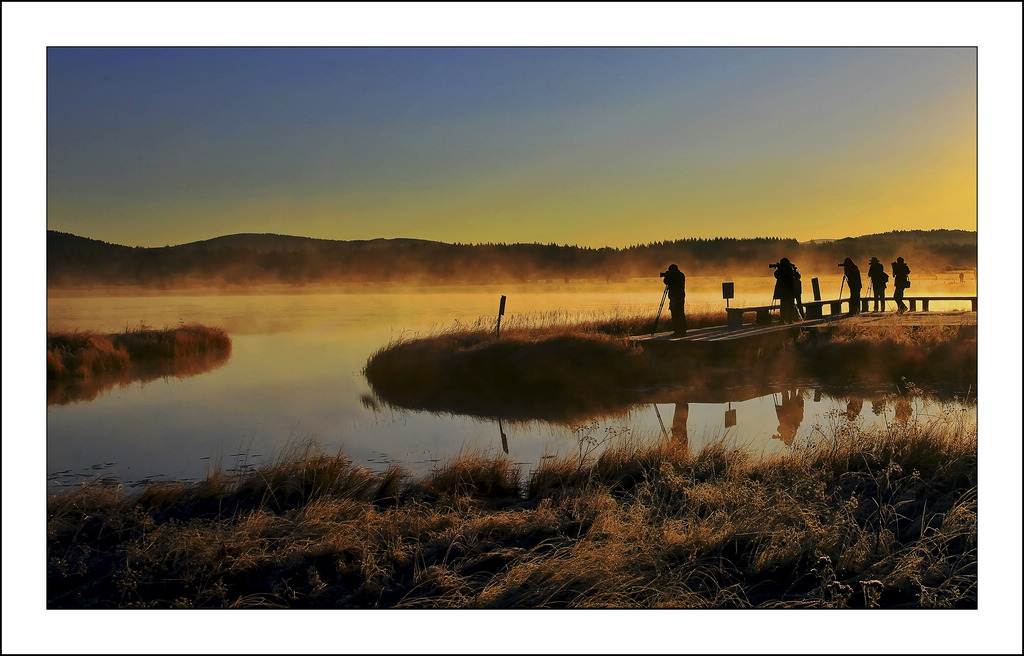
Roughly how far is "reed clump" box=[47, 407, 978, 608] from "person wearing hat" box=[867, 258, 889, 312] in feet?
6.72

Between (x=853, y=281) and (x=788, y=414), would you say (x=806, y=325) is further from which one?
(x=788, y=414)

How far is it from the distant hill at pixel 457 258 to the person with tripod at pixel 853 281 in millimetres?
553

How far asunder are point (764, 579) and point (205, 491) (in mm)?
4323

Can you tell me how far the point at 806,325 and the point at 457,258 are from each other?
671 cm

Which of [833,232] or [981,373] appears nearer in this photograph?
[981,373]

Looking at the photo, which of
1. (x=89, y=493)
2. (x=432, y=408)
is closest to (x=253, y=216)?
(x=89, y=493)

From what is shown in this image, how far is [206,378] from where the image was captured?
8234mm

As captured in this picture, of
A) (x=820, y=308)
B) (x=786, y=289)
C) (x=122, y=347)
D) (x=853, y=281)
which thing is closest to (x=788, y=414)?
(x=853, y=281)

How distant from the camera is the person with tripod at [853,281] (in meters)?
8.47

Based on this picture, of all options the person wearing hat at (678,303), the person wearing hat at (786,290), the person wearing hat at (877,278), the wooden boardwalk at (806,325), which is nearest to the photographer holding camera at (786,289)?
the person wearing hat at (786,290)

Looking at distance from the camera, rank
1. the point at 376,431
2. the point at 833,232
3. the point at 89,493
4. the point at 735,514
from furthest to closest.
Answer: the point at 376,431
the point at 833,232
the point at 89,493
the point at 735,514

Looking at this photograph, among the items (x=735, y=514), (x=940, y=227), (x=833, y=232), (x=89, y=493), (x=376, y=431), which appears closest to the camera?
(x=735, y=514)

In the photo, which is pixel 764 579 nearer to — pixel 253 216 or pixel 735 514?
pixel 735 514

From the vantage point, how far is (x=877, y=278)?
8250 mm
